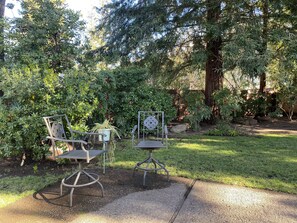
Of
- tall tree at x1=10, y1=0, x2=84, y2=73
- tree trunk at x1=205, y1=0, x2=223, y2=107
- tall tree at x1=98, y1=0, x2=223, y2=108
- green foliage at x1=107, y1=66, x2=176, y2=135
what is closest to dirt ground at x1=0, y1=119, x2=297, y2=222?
green foliage at x1=107, y1=66, x2=176, y2=135

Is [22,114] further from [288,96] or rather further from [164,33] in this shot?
[288,96]

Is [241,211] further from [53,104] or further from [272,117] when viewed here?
[272,117]

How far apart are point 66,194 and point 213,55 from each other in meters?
6.09

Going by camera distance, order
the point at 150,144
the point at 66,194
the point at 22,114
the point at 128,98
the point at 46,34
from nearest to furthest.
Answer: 1. the point at 66,194
2. the point at 150,144
3. the point at 22,114
4. the point at 46,34
5. the point at 128,98

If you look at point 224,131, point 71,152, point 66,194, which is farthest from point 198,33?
point 66,194

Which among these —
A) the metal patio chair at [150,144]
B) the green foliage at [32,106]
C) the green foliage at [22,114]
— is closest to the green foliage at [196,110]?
the metal patio chair at [150,144]

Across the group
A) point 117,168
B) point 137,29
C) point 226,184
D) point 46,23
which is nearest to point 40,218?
point 117,168

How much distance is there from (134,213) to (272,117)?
28.1 feet

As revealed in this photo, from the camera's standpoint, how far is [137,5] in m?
7.24

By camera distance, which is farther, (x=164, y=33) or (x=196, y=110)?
(x=164, y=33)

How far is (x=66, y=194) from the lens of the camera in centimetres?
265

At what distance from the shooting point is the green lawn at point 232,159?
310cm

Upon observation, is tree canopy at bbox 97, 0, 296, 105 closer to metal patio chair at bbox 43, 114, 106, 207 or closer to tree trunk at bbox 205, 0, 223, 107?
tree trunk at bbox 205, 0, 223, 107

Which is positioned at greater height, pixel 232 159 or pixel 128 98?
pixel 128 98
